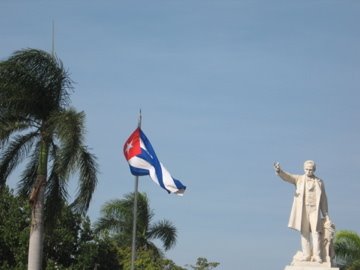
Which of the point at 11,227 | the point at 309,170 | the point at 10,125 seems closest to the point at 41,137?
the point at 10,125

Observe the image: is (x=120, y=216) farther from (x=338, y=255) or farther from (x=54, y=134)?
(x=54, y=134)

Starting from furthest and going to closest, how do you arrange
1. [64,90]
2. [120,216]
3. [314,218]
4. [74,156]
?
[120,216] → [64,90] → [74,156] → [314,218]

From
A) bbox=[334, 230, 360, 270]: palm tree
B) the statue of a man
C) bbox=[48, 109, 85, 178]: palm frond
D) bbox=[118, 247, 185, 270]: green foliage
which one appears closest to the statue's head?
the statue of a man

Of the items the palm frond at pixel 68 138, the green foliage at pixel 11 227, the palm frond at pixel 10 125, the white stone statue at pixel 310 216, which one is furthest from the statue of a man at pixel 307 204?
the green foliage at pixel 11 227

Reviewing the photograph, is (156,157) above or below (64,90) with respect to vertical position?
below

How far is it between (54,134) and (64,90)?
1.58 m

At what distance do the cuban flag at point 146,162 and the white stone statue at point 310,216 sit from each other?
247 cm

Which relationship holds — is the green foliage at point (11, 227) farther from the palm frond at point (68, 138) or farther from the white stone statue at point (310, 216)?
the white stone statue at point (310, 216)

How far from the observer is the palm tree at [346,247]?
36781mm

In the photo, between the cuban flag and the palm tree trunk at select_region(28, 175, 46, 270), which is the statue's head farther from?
the palm tree trunk at select_region(28, 175, 46, 270)

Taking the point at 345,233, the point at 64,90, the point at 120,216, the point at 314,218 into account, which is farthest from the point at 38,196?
the point at 120,216

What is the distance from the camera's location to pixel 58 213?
2780 centimetres

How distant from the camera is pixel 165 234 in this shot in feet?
147

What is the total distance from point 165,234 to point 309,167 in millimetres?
21768
